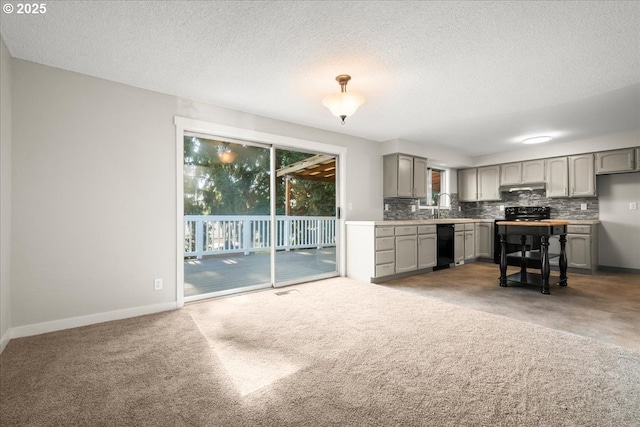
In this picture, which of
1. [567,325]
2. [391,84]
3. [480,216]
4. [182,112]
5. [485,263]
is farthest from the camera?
[480,216]

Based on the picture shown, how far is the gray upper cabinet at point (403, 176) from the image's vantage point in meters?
5.22

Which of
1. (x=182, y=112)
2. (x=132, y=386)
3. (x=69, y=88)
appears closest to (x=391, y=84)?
(x=182, y=112)

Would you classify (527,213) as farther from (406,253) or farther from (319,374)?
(319,374)

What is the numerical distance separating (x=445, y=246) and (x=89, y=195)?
524 centimetres

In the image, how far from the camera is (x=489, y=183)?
6.55 m

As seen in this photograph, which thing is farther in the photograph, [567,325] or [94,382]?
[567,325]

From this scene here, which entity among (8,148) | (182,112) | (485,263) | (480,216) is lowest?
(485,263)

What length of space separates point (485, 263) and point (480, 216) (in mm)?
1337

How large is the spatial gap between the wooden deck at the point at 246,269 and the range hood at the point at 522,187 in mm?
3954

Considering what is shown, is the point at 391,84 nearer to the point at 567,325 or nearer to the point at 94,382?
the point at 567,325

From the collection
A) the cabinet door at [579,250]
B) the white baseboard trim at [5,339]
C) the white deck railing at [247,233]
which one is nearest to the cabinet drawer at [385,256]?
the white deck railing at [247,233]

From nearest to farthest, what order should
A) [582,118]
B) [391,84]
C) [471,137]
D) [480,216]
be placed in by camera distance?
[391,84]
[582,118]
[471,137]
[480,216]

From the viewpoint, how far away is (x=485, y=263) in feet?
20.2

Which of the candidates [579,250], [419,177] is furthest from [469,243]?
[419,177]
